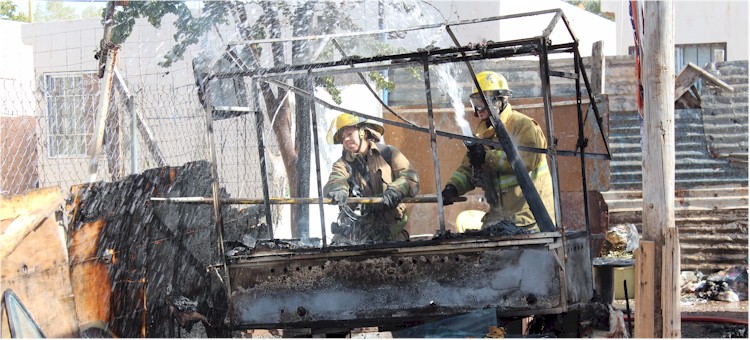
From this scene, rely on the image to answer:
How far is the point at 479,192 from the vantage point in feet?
37.9

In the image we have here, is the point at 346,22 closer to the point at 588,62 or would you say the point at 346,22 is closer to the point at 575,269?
the point at 588,62

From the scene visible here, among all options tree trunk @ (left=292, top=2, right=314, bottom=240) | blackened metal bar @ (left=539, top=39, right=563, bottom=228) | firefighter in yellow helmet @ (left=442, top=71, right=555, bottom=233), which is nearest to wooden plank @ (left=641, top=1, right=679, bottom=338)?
blackened metal bar @ (left=539, top=39, right=563, bottom=228)

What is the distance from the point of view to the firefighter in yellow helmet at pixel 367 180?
22.5 feet

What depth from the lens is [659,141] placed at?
5.34 m

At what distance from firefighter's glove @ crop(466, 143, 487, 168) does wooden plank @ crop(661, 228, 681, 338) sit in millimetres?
1782

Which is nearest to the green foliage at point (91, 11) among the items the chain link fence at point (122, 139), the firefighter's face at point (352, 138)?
the chain link fence at point (122, 139)

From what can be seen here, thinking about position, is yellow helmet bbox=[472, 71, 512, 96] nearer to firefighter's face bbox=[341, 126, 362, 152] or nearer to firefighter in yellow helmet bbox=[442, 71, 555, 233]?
firefighter in yellow helmet bbox=[442, 71, 555, 233]

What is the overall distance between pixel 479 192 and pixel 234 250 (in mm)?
5994

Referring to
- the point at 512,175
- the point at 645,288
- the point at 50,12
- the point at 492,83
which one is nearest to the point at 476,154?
the point at 512,175

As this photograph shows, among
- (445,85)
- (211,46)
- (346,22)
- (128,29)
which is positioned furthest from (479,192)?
(128,29)

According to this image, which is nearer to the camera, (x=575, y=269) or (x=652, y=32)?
(x=652, y=32)

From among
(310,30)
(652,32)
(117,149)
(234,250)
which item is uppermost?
(310,30)

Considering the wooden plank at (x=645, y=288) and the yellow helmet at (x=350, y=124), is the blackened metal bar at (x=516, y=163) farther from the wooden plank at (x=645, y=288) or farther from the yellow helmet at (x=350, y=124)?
the yellow helmet at (x=350, y=124)

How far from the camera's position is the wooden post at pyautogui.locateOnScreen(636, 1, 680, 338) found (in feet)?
Result: 17.5
